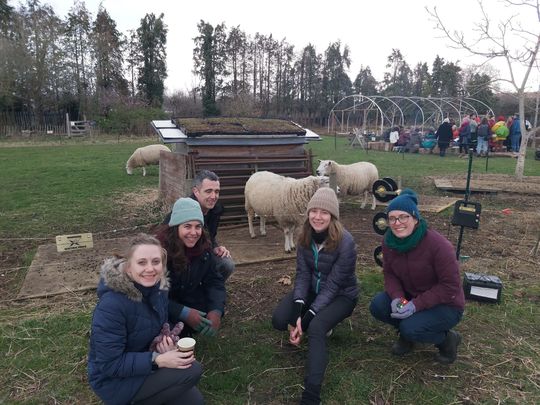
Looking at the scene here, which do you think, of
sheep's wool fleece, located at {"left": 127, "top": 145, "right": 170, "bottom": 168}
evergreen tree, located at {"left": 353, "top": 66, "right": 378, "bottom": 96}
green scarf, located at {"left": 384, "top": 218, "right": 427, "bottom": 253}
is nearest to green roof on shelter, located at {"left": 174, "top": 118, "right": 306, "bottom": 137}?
green scarf, located at {"left": 384, "top": 218, "right": 427, "bottom": 253}

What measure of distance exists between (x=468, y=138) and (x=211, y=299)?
18.4m

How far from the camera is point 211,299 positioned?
325cm

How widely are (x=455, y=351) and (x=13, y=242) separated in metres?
6.57

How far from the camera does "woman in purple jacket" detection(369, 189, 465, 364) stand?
9.64ft

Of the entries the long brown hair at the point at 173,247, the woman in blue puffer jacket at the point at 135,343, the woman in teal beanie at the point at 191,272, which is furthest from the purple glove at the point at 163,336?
the long brown hair at the point at 173,247

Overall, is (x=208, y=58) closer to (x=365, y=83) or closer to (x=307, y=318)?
(x=365, y=83)

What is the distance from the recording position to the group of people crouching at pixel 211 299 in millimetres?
2258

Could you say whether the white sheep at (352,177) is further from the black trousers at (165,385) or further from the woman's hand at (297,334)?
the black trousers at (165,385)

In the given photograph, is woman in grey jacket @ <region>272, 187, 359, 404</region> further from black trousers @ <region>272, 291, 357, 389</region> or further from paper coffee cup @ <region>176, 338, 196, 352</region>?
paper coffee cup @ <region>176, 338, 196, 352</region>

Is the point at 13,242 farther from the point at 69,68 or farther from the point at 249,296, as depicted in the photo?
the point at 69,68

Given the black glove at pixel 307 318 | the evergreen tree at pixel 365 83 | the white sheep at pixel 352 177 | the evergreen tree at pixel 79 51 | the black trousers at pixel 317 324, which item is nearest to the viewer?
the black trousers at pixel 317 324

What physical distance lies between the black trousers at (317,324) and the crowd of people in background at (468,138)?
1557 cm

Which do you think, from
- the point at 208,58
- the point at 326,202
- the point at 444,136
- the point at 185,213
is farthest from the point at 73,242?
the point at 208,58

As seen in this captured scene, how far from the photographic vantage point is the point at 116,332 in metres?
2.22
